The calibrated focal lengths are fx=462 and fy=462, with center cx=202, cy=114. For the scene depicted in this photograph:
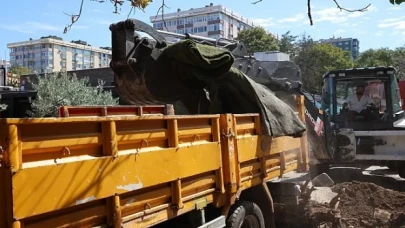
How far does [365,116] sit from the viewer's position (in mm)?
9430

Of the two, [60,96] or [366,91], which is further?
[60,96]

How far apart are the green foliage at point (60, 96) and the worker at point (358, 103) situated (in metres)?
5.46

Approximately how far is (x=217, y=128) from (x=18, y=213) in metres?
2.14

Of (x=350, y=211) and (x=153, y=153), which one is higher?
(x=153, y=153)

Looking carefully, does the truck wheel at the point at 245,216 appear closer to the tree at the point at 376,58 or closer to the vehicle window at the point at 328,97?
the vehicle window at the point at 328,97

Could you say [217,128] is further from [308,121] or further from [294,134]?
[308,121]

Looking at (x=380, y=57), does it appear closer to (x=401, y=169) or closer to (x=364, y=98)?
(x=364, y=98)

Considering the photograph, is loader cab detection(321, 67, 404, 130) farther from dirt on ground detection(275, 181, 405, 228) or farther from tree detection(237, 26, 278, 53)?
tree detection(237, 26, 278, 53)

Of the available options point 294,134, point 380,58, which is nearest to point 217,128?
point 294,134

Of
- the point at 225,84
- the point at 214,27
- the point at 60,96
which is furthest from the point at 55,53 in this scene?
the point at 225,84

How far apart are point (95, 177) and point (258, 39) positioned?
3714cm

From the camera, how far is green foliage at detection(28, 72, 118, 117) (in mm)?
11023

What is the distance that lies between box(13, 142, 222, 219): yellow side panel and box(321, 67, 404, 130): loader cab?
→ 6466mm

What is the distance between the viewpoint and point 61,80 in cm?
1185
